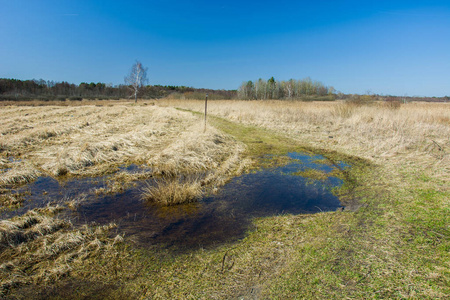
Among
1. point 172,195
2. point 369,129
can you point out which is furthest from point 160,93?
point 172,195

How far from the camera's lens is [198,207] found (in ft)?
14.8

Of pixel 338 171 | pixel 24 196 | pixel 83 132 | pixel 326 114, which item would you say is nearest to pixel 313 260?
pixel 338 171

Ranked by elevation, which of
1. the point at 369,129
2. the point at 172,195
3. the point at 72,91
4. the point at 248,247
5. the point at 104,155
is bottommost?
the point at 248,247

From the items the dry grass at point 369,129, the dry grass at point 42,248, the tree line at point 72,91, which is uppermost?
the tree line at point 72,91

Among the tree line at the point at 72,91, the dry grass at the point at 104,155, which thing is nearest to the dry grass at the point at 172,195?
the dry grass at the point at 104,155

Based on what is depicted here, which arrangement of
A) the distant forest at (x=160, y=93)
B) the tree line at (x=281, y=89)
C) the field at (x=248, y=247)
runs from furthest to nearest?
Answer: the tree line at (x=281, y=89), the distant forest at (x=160, y=93), the field at (x=248, y=247)

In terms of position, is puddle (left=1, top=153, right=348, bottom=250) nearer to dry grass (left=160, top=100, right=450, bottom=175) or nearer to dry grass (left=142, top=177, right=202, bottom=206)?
dry grass (left=142, top=177, right=202, bottom=206)

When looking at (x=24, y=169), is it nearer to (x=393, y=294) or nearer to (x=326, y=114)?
(x=393, y=294)

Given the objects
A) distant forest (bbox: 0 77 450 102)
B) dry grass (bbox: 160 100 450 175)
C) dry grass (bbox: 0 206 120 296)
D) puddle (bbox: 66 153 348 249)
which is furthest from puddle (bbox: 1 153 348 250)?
distant forest (bbox: 0 77 450 102)

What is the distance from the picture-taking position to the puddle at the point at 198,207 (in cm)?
356

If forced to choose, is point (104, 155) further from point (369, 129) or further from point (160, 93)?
point (160, 93)

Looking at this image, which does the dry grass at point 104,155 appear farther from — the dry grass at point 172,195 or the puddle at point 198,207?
the dry grass at point 172,195

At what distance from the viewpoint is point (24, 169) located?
5.83 metres

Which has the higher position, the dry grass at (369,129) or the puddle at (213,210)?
the dry grass at (369,129)
